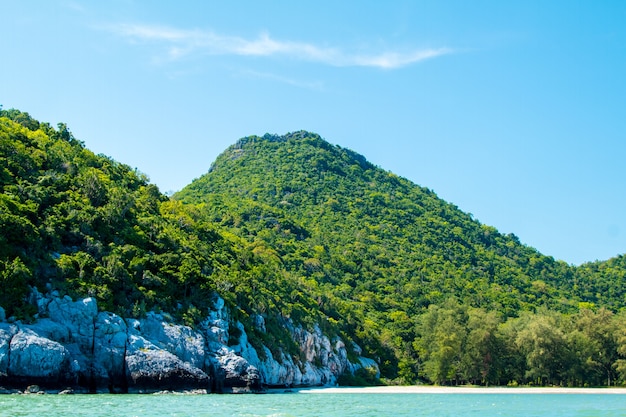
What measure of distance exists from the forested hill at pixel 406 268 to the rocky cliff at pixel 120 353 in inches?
1504

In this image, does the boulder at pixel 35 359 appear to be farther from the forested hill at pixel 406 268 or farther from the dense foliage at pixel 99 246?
the forested hill at pixel 406 268

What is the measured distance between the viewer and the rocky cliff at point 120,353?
4709 cm

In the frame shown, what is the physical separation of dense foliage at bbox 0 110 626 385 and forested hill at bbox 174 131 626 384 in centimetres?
43

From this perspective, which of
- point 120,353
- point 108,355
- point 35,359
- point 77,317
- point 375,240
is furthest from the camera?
point 375,240

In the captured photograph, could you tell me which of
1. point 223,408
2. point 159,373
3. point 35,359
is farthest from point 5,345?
point 223,408

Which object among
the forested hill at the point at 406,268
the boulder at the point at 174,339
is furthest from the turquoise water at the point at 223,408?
the forested hill at the point at 406,268

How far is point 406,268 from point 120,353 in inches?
3576

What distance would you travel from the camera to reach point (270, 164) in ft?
631

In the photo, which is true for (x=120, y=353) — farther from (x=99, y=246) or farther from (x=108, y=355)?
(x=99, y=246)

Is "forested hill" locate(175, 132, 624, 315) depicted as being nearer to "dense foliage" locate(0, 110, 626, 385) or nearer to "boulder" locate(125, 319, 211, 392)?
"dense foliage" locate(0, 110, 626, 385)

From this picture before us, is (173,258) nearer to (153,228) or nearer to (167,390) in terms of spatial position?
(153,228)

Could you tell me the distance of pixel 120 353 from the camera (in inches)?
2093

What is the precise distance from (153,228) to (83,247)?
505 inches

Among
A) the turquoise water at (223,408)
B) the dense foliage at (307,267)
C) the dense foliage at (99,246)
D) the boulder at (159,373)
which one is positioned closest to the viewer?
the turquoise water at (223,408)
